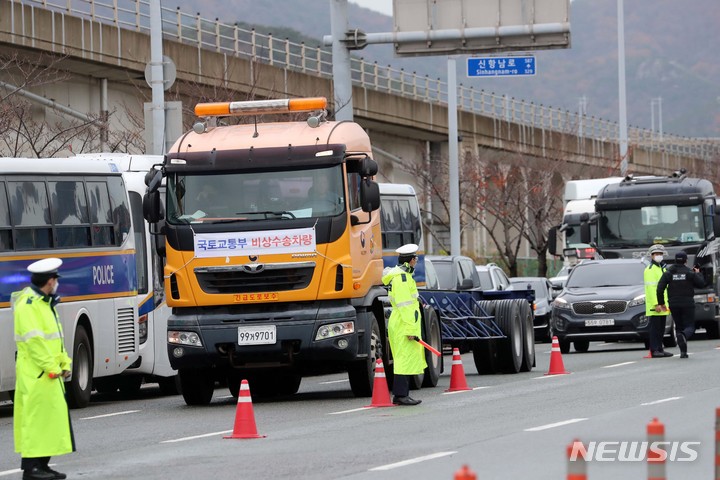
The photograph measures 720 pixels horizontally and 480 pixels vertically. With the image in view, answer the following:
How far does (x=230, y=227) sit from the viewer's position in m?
19.5

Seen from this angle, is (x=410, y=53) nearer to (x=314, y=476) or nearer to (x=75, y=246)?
(x=75, y=246)

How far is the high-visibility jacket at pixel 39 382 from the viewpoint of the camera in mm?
12727

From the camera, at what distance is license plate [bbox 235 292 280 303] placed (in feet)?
64.1

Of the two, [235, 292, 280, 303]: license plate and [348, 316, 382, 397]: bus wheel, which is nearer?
[235, 292, 280, 303]: license plate

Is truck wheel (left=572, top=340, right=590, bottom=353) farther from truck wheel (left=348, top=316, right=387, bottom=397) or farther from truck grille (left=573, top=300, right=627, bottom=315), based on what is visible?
truck wheel (left=348, top=316, right=387, bottom=397)

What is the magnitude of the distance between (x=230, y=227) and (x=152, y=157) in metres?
6.22

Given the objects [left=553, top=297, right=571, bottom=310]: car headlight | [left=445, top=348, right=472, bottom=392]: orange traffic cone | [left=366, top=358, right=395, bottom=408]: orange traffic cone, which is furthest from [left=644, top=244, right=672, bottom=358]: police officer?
[left=366, top=358, right=395, bottom=408]: orange traffic cone

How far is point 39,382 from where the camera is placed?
1290cm

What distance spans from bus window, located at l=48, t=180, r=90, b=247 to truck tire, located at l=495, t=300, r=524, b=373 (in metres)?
6.75

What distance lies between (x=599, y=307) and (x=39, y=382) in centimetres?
1979

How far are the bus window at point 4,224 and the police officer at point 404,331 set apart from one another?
4.61 metres

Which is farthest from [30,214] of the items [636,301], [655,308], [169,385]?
[636,301]

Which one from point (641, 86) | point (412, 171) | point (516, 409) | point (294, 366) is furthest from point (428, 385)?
point (641, 86)

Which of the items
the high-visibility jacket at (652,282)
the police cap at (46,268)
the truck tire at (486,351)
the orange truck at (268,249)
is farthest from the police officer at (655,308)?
the police cap at (46,268)
